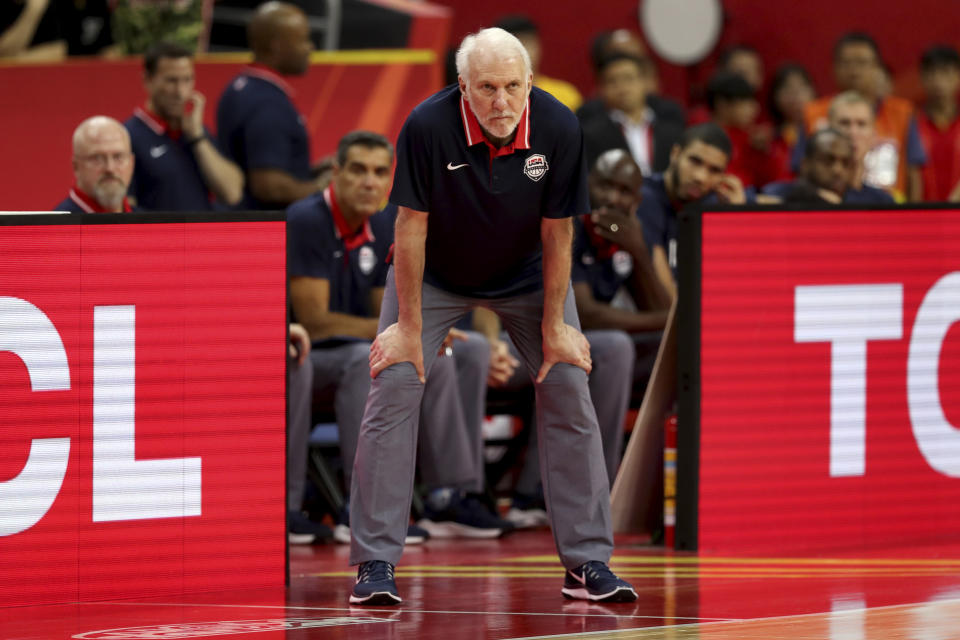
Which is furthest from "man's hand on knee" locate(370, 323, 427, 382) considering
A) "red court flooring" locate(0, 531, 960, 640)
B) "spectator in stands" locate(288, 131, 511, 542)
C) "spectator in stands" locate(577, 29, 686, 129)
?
"spectator in stands" locate(577, 29, 686, 129)

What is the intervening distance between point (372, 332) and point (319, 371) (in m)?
0.30

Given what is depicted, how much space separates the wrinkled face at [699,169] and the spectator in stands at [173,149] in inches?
83.1

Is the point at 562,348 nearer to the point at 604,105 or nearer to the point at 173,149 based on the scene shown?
the point at 173,149

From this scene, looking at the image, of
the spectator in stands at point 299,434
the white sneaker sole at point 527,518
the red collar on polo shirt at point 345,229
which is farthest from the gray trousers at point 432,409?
the red collar on polo shirt at point 345,229

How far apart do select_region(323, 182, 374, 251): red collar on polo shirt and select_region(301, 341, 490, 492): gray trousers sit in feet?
1.62

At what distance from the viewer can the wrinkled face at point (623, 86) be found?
9.64 m

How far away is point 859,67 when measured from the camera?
1071cm

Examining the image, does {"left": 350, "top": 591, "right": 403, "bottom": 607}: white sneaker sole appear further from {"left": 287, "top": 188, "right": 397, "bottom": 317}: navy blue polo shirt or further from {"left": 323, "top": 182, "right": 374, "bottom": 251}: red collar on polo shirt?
{"left": 323, "top": 182, "right": 374, "bottom": 251}: red collar on polo shirt

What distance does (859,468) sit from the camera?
20.9 feet

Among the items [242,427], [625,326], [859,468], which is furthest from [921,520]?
[242,427]

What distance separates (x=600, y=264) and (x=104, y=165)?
7.30 feet

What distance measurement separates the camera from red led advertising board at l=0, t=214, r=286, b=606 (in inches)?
199

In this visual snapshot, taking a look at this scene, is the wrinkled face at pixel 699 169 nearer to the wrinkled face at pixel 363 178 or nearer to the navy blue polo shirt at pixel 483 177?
the wrinkled face at pixel 363 178

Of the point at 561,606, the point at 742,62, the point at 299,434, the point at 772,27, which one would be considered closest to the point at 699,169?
the point at 299,434
